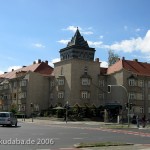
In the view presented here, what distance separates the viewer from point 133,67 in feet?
271

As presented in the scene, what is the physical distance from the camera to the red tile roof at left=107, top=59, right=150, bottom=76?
80875 mm

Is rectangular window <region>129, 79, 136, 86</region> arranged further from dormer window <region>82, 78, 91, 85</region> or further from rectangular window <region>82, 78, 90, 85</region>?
rectangular window <region>82, 78, 90, 85</region>

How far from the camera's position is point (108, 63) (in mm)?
104938

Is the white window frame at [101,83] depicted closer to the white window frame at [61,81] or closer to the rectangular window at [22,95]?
the white window frame at [61,81]

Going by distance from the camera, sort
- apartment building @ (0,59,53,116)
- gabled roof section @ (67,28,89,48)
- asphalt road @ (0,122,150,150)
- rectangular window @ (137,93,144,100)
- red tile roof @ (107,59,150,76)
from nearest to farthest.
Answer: asphalt road @ (0,122,150,150), rectangular window @ (137,93,144,100), red tile roof @ (107,59,150,76), apartment building @ (0,59,53,116), gabled roof section @ (67,28,89,48)

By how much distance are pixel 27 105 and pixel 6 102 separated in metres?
14.8

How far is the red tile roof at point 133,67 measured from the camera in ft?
265

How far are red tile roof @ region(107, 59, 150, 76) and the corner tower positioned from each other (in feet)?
32.4

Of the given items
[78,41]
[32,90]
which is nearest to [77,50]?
[78,41]

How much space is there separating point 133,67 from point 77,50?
56.6 ft

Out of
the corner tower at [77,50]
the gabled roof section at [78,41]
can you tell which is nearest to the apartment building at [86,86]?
the corner tower at [77,50]

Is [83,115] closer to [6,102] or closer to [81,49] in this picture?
[81,49]

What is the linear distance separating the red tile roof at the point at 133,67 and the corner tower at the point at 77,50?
9.87 m

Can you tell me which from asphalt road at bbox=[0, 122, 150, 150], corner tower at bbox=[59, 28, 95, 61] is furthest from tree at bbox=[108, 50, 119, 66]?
asphalt road at bbox=[0, 122, 150, 150]
